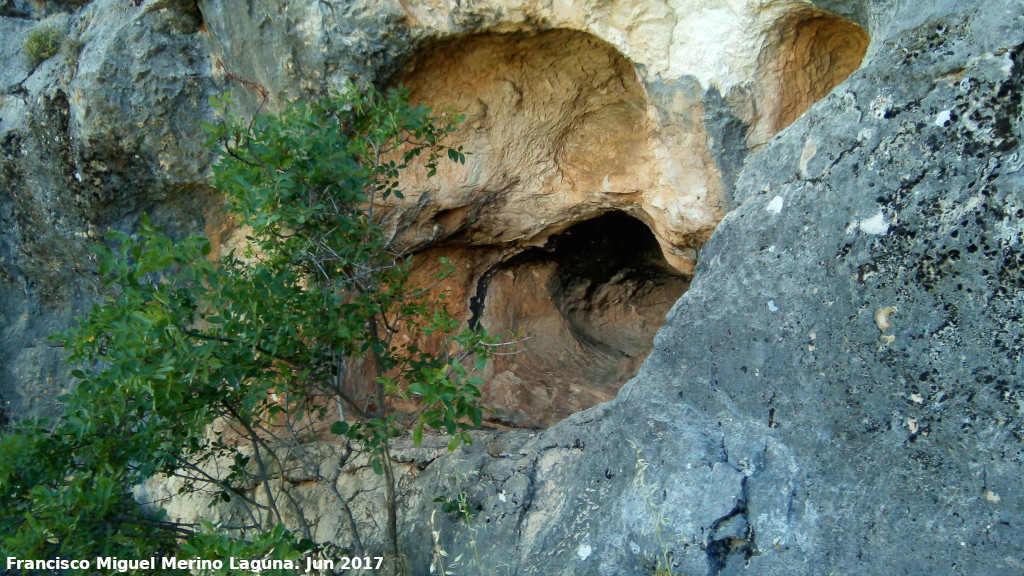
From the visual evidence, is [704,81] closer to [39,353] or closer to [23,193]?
[23,193]

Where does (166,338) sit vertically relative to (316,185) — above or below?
below

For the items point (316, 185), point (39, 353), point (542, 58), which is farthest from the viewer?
point (39, 353)

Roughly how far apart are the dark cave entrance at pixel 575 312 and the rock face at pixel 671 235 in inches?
0.8

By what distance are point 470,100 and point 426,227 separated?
740 mm

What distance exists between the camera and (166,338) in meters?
2.13

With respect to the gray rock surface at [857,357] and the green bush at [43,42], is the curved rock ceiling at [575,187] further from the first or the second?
the green bush at [43,42]

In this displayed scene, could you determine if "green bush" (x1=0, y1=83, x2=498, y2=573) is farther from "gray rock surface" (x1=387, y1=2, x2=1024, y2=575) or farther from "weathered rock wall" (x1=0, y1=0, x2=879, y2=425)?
"weathered rock wall" (x1=0, y1=0, x2=879, y2=425)

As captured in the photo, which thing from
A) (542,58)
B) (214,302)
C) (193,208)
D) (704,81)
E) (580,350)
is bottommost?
(580,350)

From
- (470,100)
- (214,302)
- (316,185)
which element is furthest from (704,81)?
(214,302)

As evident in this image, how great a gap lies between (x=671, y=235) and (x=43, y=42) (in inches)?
144

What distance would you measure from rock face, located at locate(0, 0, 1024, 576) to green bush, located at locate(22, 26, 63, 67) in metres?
0.08

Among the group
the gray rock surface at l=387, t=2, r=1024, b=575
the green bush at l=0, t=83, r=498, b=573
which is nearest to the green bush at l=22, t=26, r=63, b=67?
the green bush at l=0, t=83, r=498, b=573

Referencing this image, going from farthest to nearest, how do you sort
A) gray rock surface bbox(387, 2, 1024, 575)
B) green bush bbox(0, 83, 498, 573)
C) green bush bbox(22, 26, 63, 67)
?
green bush bbox(22, 26, 63, 67)
green bush bbox(0, 83, 498, 573)
gray rock surface bbox(387, 2, 1024, 575)

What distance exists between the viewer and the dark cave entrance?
4.36 m
